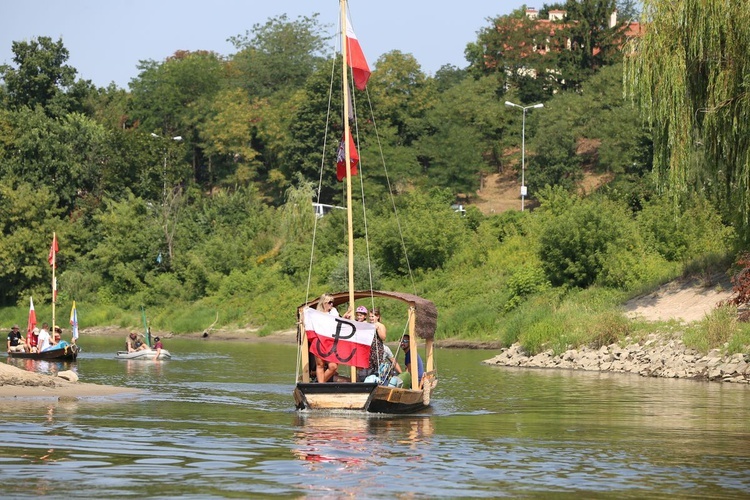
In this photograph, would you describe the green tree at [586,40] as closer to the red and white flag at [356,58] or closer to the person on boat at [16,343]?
the person on boat at [16,343]

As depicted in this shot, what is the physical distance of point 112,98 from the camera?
347 feet

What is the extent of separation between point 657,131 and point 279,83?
264 feet

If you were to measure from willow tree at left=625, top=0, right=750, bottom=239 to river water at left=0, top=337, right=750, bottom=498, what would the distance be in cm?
697

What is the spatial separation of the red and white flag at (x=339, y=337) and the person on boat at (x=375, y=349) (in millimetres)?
283

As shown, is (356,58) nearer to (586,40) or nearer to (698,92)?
(698,92)

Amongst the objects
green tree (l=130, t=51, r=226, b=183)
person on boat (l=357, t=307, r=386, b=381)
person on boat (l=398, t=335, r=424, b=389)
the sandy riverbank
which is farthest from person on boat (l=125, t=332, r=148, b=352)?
green tree (l=130, t=51, r=226, b=183)

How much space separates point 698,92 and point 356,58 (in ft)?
51.1

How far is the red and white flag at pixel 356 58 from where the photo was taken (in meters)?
25.9

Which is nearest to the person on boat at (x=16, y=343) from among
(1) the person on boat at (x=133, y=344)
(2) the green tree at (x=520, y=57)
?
(1) the person on boat at (x=133, y=344)

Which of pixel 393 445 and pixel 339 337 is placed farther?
pixel 339 337

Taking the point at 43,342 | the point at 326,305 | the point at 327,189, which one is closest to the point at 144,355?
the point at 43,342

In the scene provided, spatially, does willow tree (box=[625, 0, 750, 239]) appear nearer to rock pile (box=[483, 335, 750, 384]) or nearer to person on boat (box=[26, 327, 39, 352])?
rock pile (box=[483, 335, 750, 384])

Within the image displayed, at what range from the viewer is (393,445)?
21297 millimetres

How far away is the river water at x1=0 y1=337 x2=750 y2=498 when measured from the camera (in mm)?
16844
